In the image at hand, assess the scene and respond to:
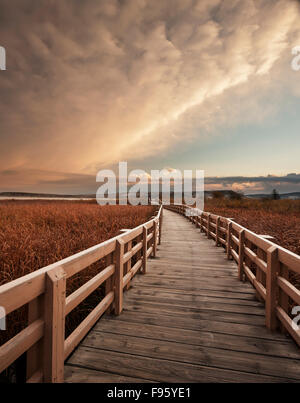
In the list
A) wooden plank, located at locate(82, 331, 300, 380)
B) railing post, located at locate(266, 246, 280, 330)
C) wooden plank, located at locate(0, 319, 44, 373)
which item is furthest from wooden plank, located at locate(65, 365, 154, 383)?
railing post, located at locate(266, 246, 280, 330)

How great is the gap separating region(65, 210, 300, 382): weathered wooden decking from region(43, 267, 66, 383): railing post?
0.40 metres

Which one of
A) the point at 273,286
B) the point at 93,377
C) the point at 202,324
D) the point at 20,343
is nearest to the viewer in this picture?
the point at 20,343

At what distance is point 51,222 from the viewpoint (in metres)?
8.98

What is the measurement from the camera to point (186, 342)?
242cm

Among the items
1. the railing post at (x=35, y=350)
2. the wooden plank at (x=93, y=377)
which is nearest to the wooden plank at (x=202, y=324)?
the wooden plank at (x=93, y=377)

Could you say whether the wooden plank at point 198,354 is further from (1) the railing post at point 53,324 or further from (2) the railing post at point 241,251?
(2) the railing post at point 241,251

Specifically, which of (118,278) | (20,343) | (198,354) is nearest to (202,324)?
(198,354)

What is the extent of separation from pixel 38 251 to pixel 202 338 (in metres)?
3.69

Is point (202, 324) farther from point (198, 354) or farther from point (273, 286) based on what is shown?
point (273, 286)

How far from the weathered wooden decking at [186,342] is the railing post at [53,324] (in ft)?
1.31

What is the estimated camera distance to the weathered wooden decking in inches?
77.3

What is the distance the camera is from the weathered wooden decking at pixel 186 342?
196 cm

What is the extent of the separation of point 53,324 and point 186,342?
1.67 m

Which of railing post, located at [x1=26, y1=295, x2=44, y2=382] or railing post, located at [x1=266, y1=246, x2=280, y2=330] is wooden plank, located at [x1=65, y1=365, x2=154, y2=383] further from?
railing post, located at [x1=266, y1=246, x2=280, y2=330]
